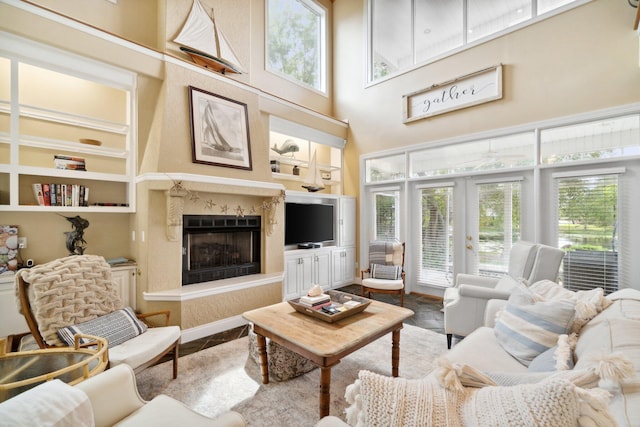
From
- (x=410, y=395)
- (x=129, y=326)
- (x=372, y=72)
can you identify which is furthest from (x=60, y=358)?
(x=372, y=72)

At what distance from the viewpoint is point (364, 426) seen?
763 mm

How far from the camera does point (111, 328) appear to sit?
7.04 feet

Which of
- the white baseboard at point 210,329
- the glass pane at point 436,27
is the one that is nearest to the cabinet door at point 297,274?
the white baseboard at point 210,329

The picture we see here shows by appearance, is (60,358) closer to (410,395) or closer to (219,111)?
(410,395)

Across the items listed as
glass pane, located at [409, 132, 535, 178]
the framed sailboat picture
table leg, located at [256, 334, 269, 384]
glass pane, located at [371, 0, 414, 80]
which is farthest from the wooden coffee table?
glass pane, located at [371, 0, 414, 80]

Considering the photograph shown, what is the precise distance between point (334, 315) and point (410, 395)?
1449 mm

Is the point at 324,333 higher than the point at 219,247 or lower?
lower

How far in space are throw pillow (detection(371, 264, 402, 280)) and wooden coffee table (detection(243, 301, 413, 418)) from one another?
190 centimetres

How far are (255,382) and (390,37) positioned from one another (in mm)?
5796

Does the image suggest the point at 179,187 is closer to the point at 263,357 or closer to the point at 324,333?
the point at 263,357

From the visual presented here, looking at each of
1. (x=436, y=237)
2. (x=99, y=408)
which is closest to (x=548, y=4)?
(x=436, y=237)

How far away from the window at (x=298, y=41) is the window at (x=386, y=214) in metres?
2.56

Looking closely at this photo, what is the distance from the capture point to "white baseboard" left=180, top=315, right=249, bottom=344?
307cm

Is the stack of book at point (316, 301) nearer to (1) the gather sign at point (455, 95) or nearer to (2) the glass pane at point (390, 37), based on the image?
(1) the gather sign at point (455, 95)
